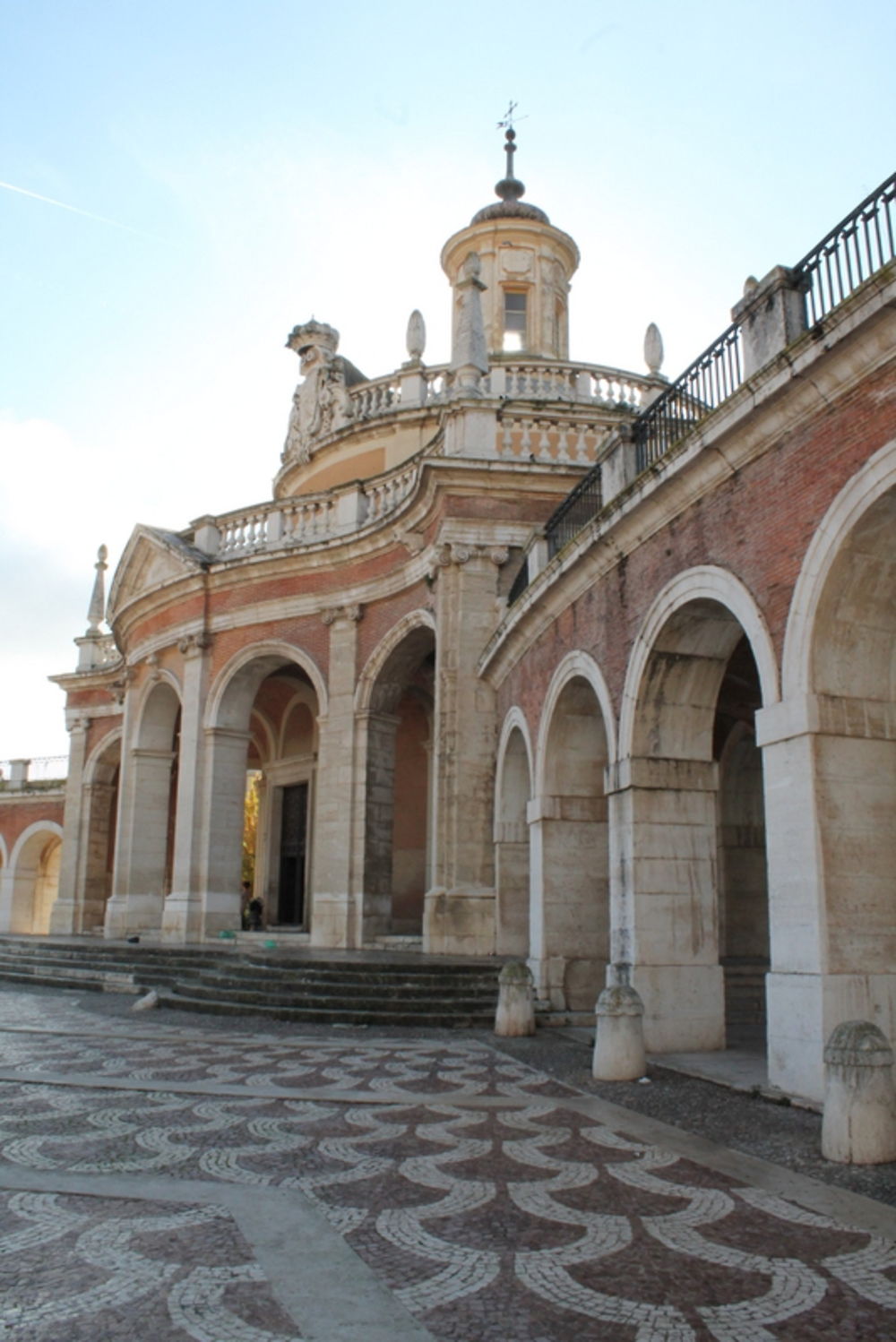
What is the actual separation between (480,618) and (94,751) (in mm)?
18472

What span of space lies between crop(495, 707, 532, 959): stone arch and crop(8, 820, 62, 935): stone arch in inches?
1030

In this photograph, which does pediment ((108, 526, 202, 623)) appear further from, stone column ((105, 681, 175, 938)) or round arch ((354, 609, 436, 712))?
round arch ((354, 609, 436, 712))

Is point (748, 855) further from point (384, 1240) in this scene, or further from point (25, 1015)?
point (384, 1240)

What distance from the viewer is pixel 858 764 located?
7316mm

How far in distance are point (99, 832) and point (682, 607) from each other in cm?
2502

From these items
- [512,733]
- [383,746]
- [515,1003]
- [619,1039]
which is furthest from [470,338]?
[619,1039]

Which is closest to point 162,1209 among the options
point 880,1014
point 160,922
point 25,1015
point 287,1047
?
point 880,1014

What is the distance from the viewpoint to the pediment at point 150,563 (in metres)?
23.1

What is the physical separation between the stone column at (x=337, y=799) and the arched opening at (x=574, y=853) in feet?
24.4

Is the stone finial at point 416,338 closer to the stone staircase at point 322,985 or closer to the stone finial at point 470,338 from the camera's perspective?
the stone finial at point 470,338

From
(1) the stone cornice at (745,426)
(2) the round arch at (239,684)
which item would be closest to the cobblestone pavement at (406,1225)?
(1) the stone cornice at (745,426)

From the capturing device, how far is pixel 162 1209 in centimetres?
487

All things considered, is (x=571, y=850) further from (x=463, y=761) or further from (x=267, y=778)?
(x=267, y=778)


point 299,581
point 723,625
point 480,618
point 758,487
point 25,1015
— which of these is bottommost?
point 25,1015
